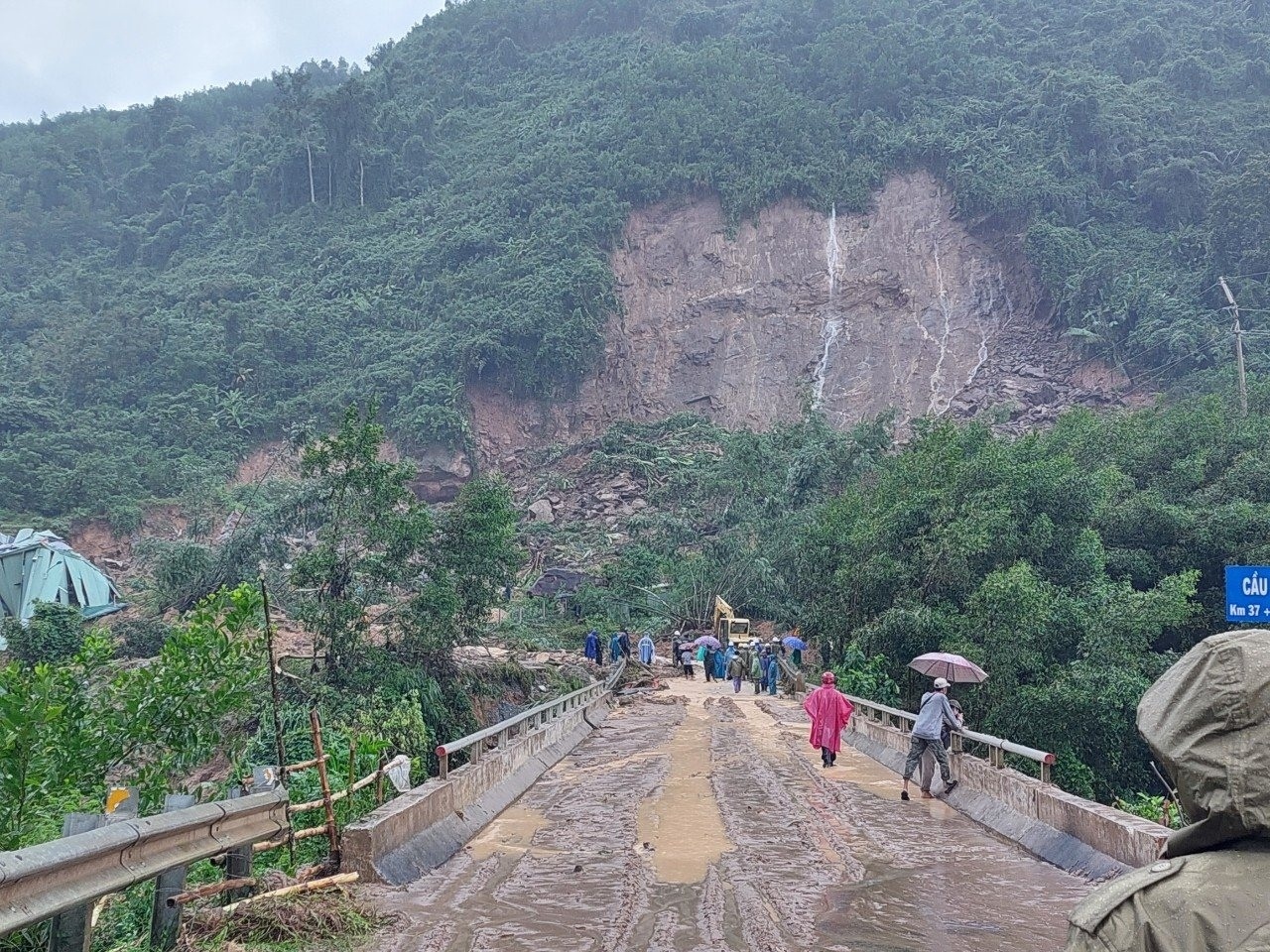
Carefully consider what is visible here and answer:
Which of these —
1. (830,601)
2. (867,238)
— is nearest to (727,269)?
(867,238)

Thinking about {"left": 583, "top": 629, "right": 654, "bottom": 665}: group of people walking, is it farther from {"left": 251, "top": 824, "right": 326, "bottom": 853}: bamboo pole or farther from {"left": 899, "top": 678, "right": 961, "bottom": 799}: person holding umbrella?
{"left": 251, "top": 824, "right": 326, "bottom": 853}: bamboo pole

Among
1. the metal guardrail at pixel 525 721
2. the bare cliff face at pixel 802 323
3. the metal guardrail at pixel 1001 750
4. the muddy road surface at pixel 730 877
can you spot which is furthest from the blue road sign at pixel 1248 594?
the bare cliff face at pixel 802 323

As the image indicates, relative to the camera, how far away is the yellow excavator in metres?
38.1

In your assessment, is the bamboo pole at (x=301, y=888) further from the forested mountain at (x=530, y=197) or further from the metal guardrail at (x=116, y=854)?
the forested mountain at (x=530, y=197)

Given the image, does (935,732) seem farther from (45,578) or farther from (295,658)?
(45,578)

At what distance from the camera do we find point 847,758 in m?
15.5

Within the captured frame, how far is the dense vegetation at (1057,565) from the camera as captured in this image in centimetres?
1756

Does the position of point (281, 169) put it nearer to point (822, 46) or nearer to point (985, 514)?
point (822, 46)

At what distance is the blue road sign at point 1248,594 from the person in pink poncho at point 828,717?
314 inches

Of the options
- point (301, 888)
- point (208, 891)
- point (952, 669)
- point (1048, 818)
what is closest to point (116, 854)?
point (208, 891)

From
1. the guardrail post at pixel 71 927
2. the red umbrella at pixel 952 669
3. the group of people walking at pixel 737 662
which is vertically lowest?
the group of people walking at pixel 737 662

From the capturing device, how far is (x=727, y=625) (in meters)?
38.3

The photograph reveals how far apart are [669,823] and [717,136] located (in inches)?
2730

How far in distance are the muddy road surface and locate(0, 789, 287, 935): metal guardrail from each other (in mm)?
1151
